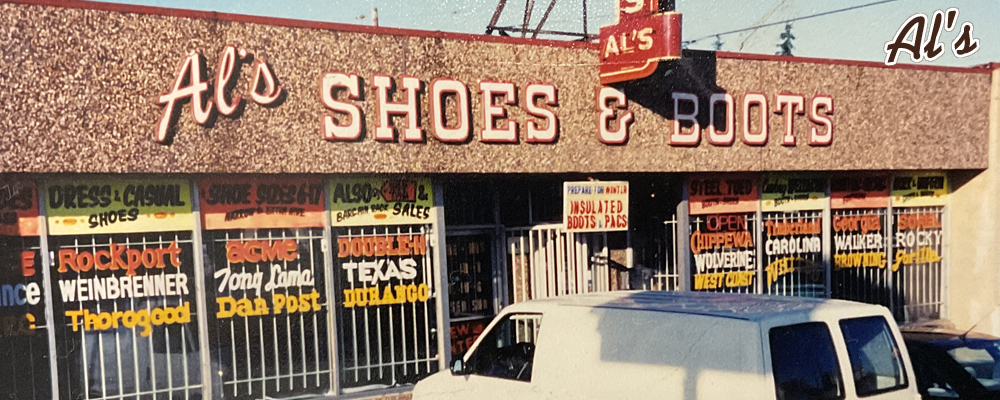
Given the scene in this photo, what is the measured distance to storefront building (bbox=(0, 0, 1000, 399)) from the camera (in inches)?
304

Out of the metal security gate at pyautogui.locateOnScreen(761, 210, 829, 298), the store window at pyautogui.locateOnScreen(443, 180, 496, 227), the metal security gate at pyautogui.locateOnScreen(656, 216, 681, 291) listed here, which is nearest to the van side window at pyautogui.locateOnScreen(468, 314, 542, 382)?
the store window at pyautogui.locateOnScreen(443, 180, 496, 227)

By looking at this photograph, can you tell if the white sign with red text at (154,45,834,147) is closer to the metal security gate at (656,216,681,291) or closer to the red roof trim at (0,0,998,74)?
the red roof trim at (0,0,998,74)

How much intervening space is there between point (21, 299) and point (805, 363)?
21.7 feet

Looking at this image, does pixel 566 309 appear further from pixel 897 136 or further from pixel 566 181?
pixel 897 136

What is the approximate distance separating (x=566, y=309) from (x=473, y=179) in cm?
A: 405

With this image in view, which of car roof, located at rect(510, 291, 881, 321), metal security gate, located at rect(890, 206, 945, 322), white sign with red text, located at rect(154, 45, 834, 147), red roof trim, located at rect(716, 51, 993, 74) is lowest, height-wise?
metal security gate, located at rect(890, 206, 945, 322)

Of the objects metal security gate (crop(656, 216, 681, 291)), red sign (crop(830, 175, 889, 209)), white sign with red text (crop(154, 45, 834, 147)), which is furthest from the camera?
red sign (crop(830, 175, 889, 209))

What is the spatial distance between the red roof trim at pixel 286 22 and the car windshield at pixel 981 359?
5374mm

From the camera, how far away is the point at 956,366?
685 cm

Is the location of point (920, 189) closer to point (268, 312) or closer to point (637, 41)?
point (637, 41)

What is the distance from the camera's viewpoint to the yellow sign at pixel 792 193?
1232 cm

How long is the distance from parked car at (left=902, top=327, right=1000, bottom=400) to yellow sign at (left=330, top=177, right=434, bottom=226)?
16.8ft

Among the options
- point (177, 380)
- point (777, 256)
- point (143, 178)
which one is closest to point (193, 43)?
point (143, 178)

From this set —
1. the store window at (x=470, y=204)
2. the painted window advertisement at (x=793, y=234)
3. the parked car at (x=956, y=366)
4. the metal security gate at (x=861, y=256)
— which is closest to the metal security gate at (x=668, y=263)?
the painted window advertisement at (x=793, y=234)
